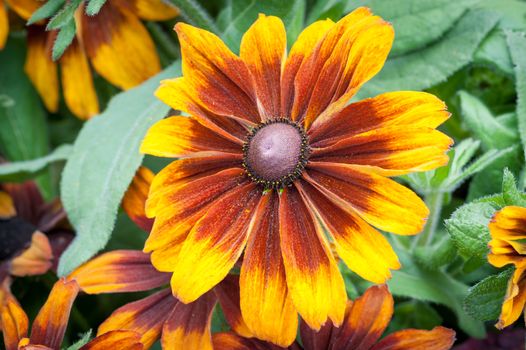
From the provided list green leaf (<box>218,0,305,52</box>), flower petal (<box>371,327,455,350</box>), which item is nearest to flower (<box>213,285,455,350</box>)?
flower petal (<box>371,327,455,350</box>)

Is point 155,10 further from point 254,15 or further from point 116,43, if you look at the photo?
point 254,15

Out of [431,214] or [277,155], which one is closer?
[277,155]

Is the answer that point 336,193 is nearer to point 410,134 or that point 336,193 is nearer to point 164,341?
point 410,134

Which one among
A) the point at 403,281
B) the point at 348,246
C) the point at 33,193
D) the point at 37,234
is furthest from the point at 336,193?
the point at 33,193

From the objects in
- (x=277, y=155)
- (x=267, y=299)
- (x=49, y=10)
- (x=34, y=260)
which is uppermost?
(x=49, y=10)

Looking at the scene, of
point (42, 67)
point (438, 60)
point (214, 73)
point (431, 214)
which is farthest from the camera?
point (42, 67)

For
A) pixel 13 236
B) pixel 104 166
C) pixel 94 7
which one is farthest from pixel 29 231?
pixel 94 7

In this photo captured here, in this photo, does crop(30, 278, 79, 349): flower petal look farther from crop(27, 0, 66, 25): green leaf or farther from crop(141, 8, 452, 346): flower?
crop(27, 0, 66, 25): green leaf
